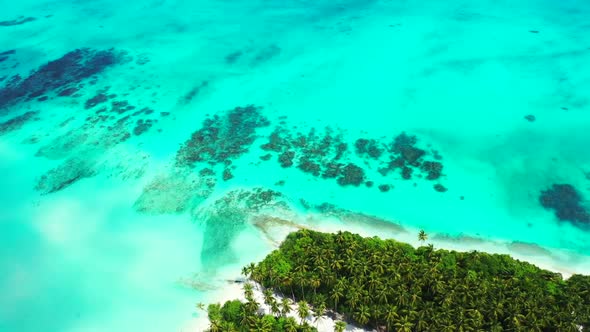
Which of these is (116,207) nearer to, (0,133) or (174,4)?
(0,133)

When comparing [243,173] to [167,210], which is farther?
[243,173]

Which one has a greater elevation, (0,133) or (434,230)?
(0,133)

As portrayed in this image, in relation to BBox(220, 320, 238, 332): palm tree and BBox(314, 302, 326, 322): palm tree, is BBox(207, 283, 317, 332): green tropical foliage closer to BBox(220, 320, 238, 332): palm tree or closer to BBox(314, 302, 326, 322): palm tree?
BBox(220, 320, 238, 332): palm tree

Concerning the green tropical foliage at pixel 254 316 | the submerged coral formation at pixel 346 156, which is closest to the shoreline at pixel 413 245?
the green tropical foliage at pixel 254 316

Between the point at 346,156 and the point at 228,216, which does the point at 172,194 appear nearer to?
the point at 228,216

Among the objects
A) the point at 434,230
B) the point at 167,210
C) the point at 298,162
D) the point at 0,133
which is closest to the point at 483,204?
the point at 434,230

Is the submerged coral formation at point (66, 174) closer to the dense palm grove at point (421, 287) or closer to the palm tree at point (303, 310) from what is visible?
the dense palm grove at point (421, 287)
